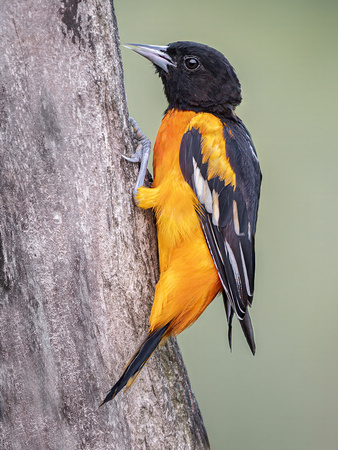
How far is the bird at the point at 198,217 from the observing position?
2.01 metres

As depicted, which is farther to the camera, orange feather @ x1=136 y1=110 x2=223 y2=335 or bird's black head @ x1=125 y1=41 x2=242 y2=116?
bird's black head @ x1=125 y1=41 x2=242 y2=116

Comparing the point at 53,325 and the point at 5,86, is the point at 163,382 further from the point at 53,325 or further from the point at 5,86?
the point at 5,86

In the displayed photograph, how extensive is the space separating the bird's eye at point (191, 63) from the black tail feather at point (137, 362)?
3.98ft

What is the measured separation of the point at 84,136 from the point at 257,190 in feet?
2.73

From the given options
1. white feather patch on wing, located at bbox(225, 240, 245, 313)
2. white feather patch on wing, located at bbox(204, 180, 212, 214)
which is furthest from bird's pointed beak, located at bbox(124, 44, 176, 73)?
white feather patch on wing, located at bbox(225, 240, 245, 313)

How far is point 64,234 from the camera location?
1836 millimetres

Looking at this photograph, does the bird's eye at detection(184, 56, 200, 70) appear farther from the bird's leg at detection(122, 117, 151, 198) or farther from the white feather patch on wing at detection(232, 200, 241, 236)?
the white feather patch on wing at detection(232, 200, 241, 236)

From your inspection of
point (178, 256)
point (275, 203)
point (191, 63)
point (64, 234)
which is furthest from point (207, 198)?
point (275, 203)

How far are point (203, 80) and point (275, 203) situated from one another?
1.47 metres

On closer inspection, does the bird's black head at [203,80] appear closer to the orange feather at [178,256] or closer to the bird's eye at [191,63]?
the bird's eye at [191,63]

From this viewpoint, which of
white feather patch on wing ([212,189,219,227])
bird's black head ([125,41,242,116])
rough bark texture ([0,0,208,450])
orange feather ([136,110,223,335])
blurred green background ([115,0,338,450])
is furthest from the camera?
blurred green background ([115,0,338,450])

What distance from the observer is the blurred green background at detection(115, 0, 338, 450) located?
139 inches

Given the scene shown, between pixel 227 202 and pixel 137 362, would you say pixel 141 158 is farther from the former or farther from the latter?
pixel 137 362

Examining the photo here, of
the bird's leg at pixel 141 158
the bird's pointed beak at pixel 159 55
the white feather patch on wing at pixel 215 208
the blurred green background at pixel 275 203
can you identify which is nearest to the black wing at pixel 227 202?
the white feather patch on wing at pixel 215 208
